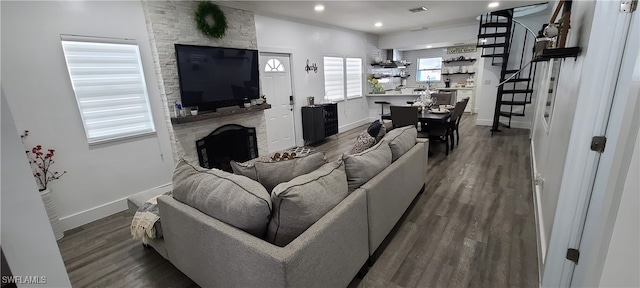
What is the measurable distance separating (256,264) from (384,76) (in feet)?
26.5

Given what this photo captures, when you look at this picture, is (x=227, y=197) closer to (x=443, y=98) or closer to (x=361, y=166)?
(x=361, y=166)

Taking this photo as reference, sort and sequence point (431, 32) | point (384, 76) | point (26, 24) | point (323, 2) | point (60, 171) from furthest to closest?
point (384, 76) → point (431, 32) → point (323, 2) → point (60, 171) → point (26, 24)

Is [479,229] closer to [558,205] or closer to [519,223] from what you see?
[519,223]

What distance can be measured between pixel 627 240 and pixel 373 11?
4.84m

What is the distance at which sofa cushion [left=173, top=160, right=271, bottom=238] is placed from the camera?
1353 mm

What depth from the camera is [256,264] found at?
1.23 m

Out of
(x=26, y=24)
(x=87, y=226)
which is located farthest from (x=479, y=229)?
(x=26, y=24)

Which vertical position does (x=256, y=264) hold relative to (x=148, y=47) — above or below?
below

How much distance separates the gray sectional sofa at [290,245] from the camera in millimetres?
1217

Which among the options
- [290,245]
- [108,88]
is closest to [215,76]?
[108,88]

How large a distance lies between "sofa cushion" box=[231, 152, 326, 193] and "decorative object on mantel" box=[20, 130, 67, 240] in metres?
2.14

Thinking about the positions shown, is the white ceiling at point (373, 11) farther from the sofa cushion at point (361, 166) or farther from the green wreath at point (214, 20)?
the sofa cushion at point (361, 166)

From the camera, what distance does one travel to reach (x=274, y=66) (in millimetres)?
4930

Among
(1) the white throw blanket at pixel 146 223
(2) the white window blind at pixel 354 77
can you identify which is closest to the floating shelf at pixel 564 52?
(1) the white throw blanket at pixel 146 223
